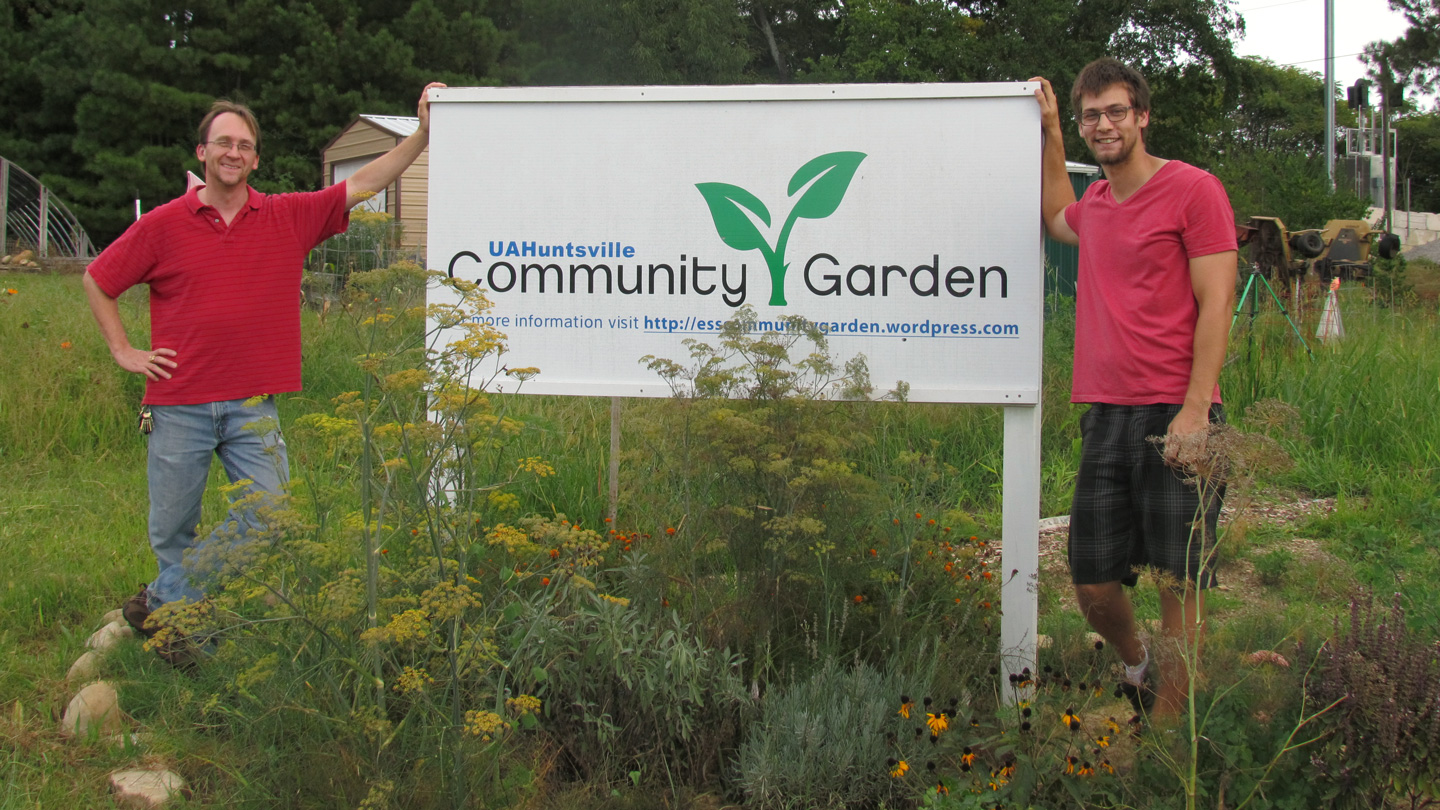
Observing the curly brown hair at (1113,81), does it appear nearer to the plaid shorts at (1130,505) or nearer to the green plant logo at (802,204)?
the green plant logo at (802,204)

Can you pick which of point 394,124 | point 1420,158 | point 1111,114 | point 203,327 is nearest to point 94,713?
point 203,327

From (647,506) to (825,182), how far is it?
133 cm

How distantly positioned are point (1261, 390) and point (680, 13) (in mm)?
25561

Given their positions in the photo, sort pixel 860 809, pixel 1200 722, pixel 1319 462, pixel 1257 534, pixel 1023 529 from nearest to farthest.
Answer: pixel 1200 722, pixel 860 809, pixel 1023 529, pixel 1257 534, pixel 1319 462

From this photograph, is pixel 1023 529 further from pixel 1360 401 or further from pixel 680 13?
pixel 680 13

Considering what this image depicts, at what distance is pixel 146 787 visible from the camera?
126 inches

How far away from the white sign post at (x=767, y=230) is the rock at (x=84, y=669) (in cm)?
182

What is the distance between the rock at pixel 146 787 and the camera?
3.15 m

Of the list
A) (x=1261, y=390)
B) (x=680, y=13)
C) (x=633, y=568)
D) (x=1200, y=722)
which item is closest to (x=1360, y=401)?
(x=1261, y=390)

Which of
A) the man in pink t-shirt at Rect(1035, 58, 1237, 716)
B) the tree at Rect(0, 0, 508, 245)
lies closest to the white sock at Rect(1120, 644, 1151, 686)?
the man in pink t-shirt at Rect(1035, 58, 1237, 716)

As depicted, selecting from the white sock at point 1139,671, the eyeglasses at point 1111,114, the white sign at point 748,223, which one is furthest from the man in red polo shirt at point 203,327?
the white sock at point 1139,671

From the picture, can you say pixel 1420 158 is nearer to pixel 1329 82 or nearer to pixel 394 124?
pixel 1329 82

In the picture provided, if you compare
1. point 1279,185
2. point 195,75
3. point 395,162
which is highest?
point 195,75

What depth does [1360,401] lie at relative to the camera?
6.71 meters
